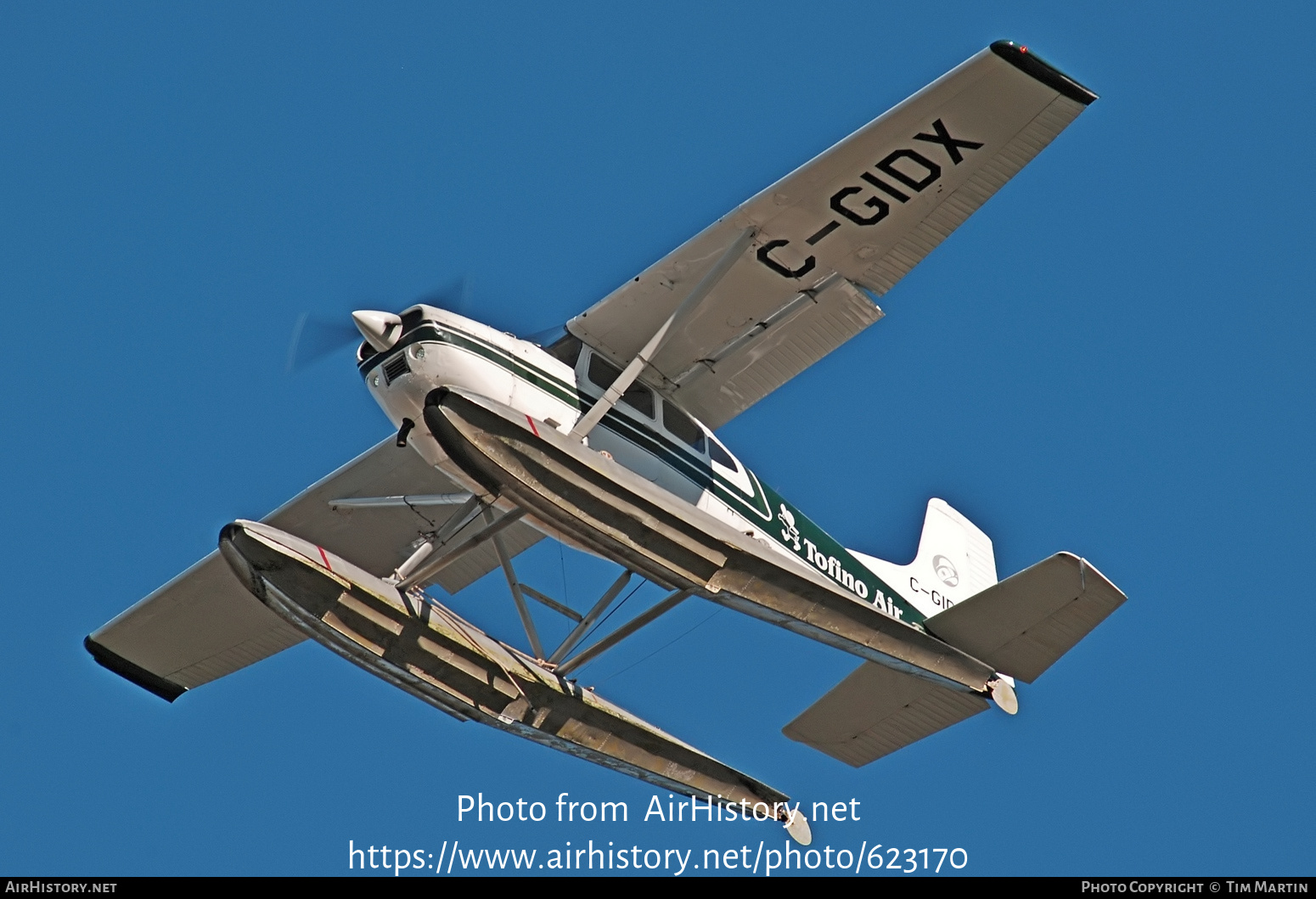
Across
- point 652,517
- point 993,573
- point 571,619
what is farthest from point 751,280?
point 993,573

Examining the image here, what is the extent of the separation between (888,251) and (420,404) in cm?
420

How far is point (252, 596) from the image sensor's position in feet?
55.4

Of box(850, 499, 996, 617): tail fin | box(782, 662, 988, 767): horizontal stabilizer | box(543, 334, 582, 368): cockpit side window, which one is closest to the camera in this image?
box(543, 334, 582, 368): cockpit side window

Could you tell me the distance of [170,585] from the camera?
59.0 ft

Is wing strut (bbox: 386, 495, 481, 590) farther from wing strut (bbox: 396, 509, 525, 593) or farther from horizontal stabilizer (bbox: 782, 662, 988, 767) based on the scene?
horizontal stabilizer (bbox: 782, 662, 988, 767)

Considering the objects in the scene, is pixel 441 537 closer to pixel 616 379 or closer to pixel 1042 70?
pixel 616 379

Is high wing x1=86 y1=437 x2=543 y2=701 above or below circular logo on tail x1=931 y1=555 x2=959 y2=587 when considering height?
below

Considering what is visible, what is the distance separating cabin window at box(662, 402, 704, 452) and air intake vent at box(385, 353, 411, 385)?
267 cm

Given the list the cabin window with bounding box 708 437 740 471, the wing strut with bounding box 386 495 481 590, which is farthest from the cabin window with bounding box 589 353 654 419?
the wing strut with bounding box 386 495 481 590

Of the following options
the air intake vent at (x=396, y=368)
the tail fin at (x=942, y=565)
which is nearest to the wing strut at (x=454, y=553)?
the air intake vent at (x=396, y=368)

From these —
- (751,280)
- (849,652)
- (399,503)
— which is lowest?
(849,652)

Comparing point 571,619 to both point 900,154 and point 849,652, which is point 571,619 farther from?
point 900,154

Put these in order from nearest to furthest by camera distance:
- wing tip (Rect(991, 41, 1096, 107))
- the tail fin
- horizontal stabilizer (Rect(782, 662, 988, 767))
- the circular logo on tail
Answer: wing tip (Rect(991, 41, 1096, 107))
horizontal stabilizer (Rect(782, 662, 988, 767))
the tail fin
the circular logo on tail

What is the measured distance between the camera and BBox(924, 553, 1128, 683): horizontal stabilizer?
51.0 feet
